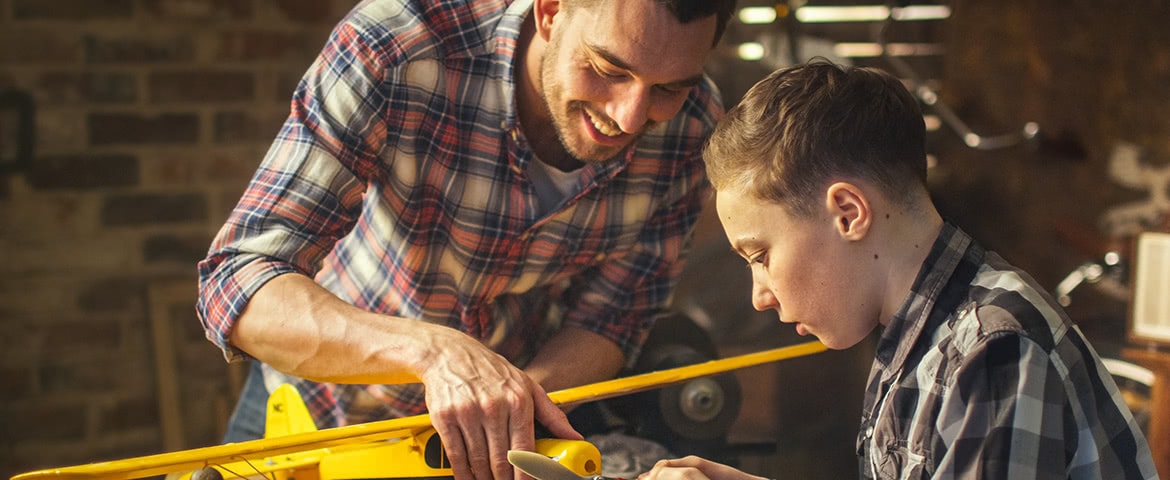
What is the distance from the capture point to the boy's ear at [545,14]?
45.5 inches

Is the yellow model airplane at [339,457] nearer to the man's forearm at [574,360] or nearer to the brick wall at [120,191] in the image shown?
the man's forearm at [574,360]

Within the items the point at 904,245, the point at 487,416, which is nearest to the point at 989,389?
the point at 904,245

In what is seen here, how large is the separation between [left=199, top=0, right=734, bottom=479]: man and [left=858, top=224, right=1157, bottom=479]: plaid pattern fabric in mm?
282

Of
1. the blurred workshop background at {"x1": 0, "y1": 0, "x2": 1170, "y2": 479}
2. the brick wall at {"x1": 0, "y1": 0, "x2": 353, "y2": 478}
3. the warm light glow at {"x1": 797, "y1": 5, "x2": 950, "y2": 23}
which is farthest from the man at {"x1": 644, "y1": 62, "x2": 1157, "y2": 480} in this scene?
the warm light glow at {"x1": 797, "y1": 5, "x2": 950, "y2": 23}

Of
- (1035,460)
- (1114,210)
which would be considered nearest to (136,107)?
(1035,460)

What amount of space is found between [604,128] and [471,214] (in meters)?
0.20

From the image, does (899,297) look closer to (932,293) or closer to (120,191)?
(932,293)

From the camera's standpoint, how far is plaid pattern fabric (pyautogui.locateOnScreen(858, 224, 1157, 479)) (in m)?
0.71

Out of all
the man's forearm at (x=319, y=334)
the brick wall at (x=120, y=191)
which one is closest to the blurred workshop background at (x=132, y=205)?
the brick wall at (x=120, y=191)

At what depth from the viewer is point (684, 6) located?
106 cm

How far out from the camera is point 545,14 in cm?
117

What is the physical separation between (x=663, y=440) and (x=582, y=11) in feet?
1.44

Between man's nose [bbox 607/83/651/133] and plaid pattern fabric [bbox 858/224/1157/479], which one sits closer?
plaid pattern fabric [bbox 858/224/1157/479]

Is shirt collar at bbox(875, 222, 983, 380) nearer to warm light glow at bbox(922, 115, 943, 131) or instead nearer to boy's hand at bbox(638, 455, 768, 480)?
boy's hand at bbox(638, 455, 768, 480)
